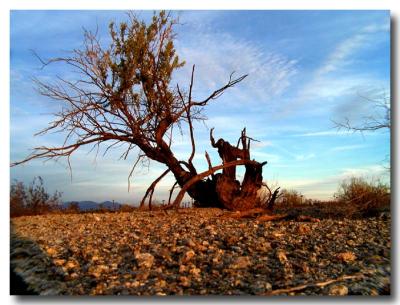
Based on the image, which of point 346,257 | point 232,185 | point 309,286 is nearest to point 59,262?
point 309,286

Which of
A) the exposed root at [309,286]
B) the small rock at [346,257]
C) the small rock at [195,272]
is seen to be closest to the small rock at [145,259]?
the small rock at [195,272]

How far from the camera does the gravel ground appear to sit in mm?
3557

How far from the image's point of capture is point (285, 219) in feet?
22.0

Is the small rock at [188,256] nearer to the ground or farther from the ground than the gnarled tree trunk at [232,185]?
nearer to the ground

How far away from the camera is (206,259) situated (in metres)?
4.00

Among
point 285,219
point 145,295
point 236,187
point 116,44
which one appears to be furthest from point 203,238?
point 116,44

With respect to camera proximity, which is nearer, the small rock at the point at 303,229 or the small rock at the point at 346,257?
the small rock at the point at 346,257

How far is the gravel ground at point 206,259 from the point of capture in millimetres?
3557

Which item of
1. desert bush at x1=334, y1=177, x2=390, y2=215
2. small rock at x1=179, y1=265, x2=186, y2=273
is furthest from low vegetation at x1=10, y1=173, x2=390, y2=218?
small rock at x1=179, y1=265, x2=186, y2=273

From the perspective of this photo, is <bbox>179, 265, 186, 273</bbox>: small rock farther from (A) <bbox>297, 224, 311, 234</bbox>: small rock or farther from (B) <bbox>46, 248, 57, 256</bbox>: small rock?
(A) <bbox>297, 224, 311, 234</bbox>: small rock

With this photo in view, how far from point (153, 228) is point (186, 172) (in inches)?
92.7

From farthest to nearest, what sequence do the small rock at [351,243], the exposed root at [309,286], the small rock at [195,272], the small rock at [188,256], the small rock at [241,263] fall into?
the small rock at [351,243]
the small rock at [188,256]
the small rock at [241,263]
the small rock at [195,272]
the exposed root at [309,286]

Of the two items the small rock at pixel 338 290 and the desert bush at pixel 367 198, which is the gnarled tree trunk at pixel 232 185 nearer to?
the desert bush at pixel 367 198
